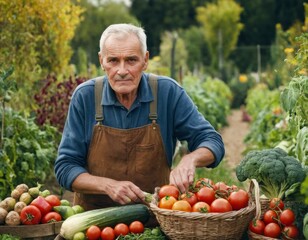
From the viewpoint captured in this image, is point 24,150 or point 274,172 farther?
point 24,150

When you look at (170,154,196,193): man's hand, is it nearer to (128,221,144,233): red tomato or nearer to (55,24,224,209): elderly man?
(55,24,224,209): elderly man

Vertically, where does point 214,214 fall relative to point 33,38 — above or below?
below

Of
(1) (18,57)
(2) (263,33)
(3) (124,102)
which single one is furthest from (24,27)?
(2) (263,33)

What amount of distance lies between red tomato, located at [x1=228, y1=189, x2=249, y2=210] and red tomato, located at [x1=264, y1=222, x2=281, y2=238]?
0.54 feet

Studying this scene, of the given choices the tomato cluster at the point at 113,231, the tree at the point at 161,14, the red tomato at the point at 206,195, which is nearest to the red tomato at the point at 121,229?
the tomato cluster at the point at 113,231

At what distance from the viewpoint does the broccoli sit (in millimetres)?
3695

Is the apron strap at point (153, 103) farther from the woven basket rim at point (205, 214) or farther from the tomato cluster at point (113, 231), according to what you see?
the woven basket rim at point (205, 214)

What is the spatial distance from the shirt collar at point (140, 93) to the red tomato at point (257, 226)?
1.20 m

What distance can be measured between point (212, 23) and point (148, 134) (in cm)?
3633

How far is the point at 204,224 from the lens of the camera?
128 inches

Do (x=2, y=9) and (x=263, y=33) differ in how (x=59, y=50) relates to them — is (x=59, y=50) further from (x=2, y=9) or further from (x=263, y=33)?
(x=263, y=33)

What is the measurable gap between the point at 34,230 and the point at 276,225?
4.73ft

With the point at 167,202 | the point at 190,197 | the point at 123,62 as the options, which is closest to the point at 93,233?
the point at 167,202

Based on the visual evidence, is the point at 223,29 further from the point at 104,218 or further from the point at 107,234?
the point at 107,234
